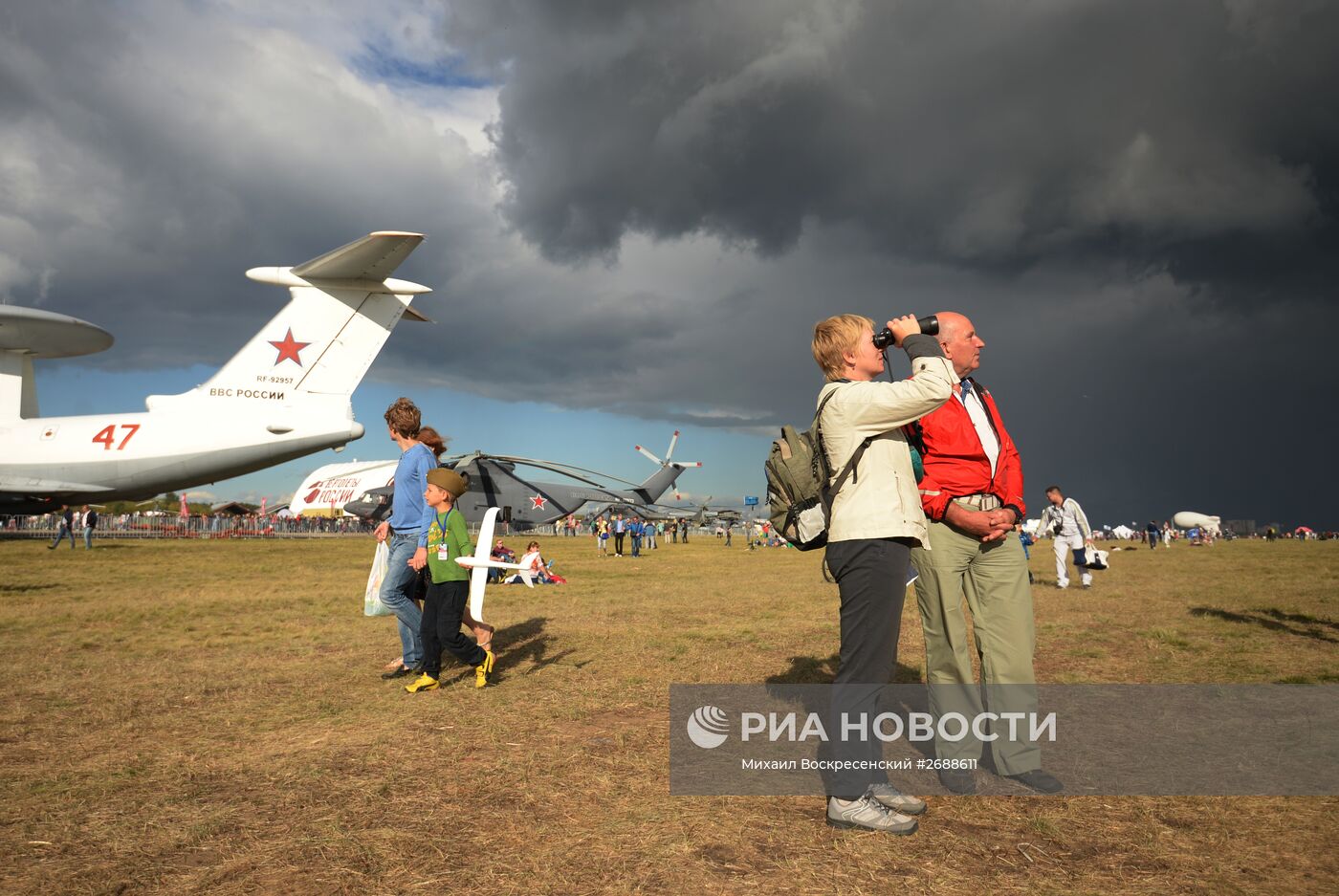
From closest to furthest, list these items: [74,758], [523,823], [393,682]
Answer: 1. [523,823]
2. [74,758]
3. [393,682]

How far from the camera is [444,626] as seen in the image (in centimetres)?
524

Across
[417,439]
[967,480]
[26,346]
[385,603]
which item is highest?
[26,346]

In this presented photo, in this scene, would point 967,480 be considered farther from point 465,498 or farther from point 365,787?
point 465,498

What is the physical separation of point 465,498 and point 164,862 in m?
33.4

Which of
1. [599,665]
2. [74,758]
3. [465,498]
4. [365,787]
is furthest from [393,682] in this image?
[465,498]

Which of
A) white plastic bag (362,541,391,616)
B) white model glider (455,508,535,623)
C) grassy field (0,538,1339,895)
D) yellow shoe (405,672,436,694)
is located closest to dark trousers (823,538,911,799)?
grassy field (0,538,1339,895)

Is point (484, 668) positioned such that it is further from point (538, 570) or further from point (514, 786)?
point (538, 570)

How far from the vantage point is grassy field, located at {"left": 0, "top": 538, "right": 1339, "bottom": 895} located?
2.38 metres

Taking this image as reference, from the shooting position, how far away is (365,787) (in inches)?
128

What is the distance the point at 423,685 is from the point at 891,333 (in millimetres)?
4175

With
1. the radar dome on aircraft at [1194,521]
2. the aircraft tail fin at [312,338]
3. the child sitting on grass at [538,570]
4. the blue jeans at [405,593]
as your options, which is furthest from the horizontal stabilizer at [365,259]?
the radar dome on aircraft at [1194,521]

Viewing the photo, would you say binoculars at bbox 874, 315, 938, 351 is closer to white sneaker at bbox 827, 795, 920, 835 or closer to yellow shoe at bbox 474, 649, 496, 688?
white sneaker at bbox 827, 795, 920, 835

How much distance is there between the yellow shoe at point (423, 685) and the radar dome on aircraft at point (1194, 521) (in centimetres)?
9179

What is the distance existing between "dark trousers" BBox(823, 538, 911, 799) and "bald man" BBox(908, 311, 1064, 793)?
0.88 metres
